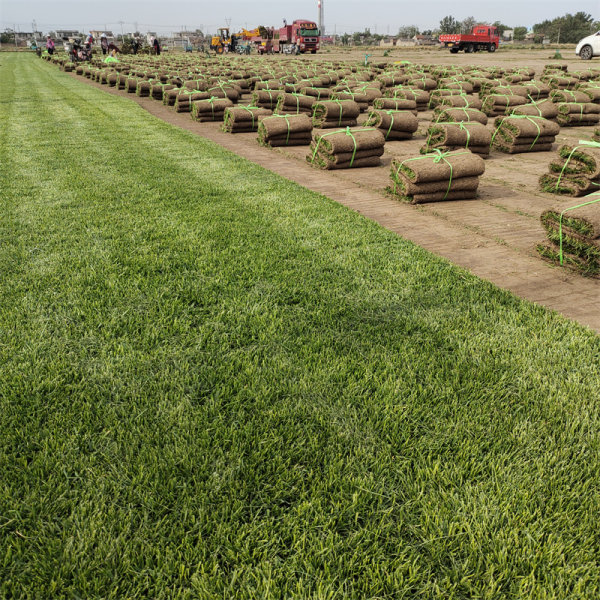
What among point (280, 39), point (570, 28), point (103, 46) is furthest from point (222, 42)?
point (570, 28)

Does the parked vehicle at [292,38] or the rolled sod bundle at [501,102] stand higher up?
the parked vehicle at [292,38]

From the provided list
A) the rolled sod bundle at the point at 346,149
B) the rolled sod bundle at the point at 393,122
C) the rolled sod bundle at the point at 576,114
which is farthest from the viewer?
the rolled sod bundle at the point at 576,114

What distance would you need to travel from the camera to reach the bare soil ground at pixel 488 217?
4.71m

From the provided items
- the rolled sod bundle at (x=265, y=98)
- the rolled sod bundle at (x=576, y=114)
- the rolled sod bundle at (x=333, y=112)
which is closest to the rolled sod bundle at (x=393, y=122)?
the rolled sod bundle at (x=333, y=112)

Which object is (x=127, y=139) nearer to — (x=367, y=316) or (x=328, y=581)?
(x=367, y=316)

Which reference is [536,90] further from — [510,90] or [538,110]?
[538,110]

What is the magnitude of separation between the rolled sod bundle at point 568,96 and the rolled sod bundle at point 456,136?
8.29 metres

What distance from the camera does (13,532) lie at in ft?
6.98

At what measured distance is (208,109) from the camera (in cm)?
1497

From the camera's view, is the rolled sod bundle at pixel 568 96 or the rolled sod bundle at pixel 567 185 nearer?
the rolled sod bundle at pixel 567 185

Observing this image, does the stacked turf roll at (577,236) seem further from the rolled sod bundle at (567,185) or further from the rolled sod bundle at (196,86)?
the rolled sod bundle at (196,86)

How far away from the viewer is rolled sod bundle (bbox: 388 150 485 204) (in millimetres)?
7109

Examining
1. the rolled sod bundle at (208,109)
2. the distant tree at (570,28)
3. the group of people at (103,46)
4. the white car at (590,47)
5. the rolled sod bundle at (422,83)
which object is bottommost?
the rolled sod bundle at (208,109)

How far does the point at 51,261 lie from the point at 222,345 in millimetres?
2441
